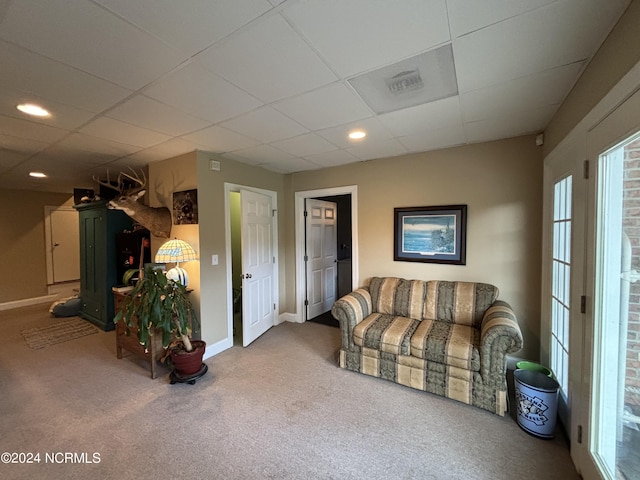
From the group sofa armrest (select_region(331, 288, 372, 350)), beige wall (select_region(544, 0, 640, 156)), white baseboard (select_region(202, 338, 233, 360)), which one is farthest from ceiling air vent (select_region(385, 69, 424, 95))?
white baseboard (select_region(202, 338, 233, 360))

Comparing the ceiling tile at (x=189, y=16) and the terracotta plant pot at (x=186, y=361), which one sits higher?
the ceiling tile at (x=189, y=16)

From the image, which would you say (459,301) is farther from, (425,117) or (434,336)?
(425,117)

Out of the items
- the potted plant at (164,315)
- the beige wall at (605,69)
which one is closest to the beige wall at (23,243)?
the potted plant at (164,315)

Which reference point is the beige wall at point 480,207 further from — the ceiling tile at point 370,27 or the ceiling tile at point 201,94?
the ceiling tile at point 201,94

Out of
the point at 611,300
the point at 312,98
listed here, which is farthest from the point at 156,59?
the point at 611,300

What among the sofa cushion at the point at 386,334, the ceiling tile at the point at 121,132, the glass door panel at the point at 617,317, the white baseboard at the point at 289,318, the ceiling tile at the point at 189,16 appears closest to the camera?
the ceiling tile at the point at 189,16

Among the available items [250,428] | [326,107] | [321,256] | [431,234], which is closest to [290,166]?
[321,256]

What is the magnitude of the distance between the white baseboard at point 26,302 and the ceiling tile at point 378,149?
6.90 meters

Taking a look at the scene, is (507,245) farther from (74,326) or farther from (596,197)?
(74,326)

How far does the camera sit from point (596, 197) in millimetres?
1444

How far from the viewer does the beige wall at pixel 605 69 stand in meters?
1.09

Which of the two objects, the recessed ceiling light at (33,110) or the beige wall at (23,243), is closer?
the recessed ceiling light at (33,110)

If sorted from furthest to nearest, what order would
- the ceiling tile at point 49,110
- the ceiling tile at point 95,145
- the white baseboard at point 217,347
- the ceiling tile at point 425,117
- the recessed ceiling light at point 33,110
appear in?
the white baseboard at point 217,347 → the ceiling tile at point 95,145 → the ceiling tile at point 425,117 → the recessed ceiling light at point 33,110 → the ceiling tile at point 49,110

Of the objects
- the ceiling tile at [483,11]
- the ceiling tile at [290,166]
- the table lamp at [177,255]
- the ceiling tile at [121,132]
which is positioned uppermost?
the ceiling tile at [290,166]
